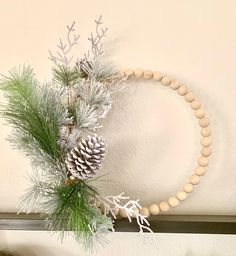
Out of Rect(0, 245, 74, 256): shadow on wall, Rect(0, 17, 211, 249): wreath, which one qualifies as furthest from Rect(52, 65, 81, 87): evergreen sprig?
Rect(0, 245, 74, 256): shadow on wall

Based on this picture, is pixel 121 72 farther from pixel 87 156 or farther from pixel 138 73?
pixel 87 156

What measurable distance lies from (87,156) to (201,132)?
0.23 meters

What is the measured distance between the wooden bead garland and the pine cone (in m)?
0.15

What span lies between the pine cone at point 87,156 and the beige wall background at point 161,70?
14 cm

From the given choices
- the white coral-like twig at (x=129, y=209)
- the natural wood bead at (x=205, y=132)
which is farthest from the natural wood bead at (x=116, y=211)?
the natural wood bead at (x=205, y=132)

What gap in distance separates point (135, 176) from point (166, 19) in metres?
0.31

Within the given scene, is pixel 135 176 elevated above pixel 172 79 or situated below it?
below

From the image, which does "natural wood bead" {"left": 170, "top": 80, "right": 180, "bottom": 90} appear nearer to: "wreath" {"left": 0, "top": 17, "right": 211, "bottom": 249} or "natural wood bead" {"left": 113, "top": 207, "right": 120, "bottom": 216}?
"wreath" {"left": 0, "top": 17, "right": 211, "bottom": 249}

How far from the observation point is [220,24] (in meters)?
0.66

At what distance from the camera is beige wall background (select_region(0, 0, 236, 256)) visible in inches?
26.1

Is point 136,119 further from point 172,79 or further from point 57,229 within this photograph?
point 57,229

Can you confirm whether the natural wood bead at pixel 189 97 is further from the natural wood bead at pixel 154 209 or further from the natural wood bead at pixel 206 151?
the natural wood bead at pixel 154 209

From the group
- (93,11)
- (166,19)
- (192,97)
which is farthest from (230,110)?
(93,11)

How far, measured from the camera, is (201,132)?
0.66 m
